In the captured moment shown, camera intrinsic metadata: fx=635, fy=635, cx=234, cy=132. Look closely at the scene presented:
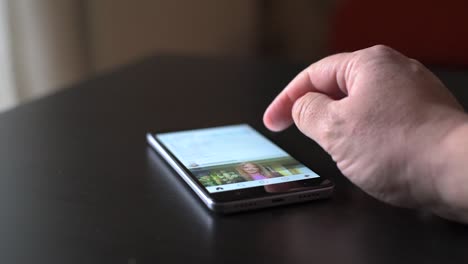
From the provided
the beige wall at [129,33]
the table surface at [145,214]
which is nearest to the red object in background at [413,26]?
the beige wall at [129,33]

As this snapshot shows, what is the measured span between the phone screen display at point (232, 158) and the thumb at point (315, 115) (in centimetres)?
4

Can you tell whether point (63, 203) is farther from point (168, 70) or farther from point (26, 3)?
point (26, 3)

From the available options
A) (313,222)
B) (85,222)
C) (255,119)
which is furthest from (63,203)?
(255,119)

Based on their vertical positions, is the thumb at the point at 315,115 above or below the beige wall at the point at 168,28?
above

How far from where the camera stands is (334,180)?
1.87 ft

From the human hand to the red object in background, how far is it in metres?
1.07

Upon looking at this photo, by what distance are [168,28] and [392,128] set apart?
5.11ft

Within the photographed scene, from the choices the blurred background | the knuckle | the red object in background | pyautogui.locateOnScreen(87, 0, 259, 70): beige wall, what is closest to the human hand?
the knuckle

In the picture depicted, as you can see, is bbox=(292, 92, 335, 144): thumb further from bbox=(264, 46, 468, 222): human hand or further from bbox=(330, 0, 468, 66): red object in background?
bbox=(330, 0, 468, 66): red object in background

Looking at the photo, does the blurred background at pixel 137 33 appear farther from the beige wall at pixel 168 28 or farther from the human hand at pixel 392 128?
the human hand at pixel 392 128

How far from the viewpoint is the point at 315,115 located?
55cm

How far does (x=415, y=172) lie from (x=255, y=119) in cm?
32

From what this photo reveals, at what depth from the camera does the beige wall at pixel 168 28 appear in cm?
168

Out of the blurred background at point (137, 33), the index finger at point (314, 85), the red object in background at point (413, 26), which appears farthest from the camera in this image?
the red object in background at point (413, 26)
